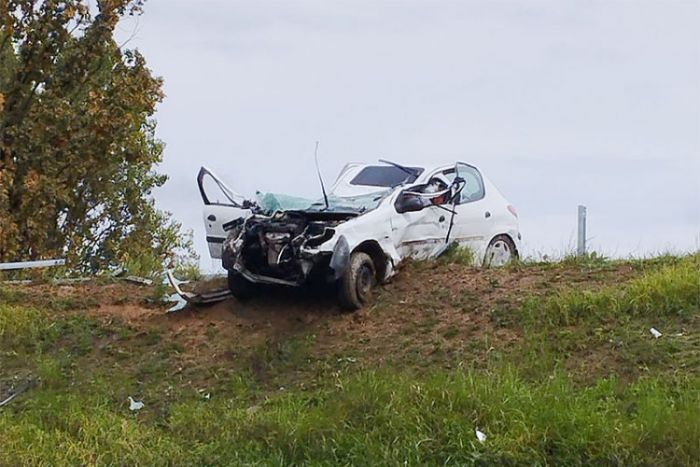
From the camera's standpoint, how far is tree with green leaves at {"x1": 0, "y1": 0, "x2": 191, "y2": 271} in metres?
15.8

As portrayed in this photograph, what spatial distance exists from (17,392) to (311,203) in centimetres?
328

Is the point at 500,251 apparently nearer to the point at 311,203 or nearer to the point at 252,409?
the point at 311,203

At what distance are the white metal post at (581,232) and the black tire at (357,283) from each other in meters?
2.55

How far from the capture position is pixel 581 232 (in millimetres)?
10352

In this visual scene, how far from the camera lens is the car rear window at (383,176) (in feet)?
33.7

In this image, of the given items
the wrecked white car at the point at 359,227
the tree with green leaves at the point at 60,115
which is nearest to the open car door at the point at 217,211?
the wrecked white car at the point at 359,227

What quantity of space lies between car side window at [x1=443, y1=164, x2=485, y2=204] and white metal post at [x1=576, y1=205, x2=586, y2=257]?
109 cm

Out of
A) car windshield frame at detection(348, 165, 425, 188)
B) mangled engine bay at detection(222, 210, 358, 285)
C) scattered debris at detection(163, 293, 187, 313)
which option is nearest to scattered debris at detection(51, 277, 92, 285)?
scattered debris at detection(163, 293, 187, 313)

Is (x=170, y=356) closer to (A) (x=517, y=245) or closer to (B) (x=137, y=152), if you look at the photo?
(A) (x=517, y=245)

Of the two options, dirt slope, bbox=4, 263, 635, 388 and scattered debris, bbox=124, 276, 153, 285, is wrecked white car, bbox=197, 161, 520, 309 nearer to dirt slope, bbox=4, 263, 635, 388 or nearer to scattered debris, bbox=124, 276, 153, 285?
dirt slope, bbox=4, 263, 635, 388

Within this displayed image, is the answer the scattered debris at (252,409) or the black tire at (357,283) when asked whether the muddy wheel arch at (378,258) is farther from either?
the scattered debris at (252,409)

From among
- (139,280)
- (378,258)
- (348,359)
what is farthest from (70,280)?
(348,359)

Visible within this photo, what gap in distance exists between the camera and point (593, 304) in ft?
26.1

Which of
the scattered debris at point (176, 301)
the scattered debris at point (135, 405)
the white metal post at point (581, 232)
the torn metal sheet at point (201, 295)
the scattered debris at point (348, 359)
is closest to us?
the scattered debris at point (135, 405)
